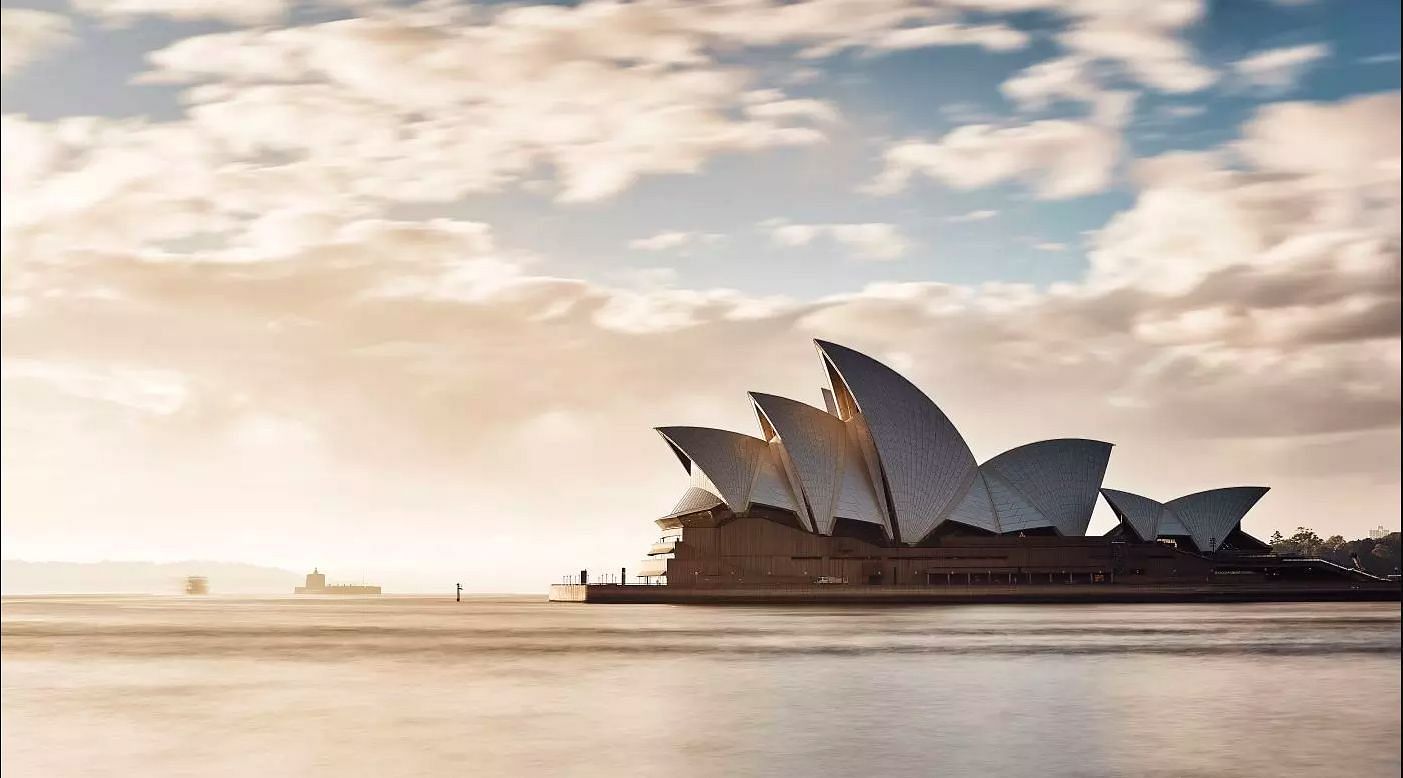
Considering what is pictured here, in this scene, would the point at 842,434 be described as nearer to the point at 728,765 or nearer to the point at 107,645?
the point at 107,645

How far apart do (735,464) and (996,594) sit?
17394 millimetres

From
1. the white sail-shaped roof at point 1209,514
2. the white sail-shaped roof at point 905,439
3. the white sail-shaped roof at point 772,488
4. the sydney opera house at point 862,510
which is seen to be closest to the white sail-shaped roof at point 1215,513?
the white sail-shaped roof at point 1209,514

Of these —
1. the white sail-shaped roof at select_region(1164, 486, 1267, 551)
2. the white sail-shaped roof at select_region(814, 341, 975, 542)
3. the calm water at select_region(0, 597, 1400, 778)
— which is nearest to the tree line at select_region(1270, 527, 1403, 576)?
the white sail-shaped roof at select_region(1164, 486, 1267, 551)

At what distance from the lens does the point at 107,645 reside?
158 ft

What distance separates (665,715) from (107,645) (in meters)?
31.1

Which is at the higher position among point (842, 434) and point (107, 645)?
point (842, 434)

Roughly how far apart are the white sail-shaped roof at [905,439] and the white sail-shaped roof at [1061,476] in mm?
4913

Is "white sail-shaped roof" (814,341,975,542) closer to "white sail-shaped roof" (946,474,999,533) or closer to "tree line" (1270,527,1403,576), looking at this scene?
"white sail-shaped roof" (946,474,999,533)

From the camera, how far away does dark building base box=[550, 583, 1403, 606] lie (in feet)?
262

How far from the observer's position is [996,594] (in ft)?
264

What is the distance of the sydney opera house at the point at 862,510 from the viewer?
271 feet

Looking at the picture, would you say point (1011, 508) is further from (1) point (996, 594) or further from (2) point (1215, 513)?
(2) point (1215, 513)

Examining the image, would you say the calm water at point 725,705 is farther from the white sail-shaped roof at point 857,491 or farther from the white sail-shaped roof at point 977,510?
the white sail-shaped roof at point 977,510

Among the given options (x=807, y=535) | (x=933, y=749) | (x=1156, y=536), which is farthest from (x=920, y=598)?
(x=933, y=749)
